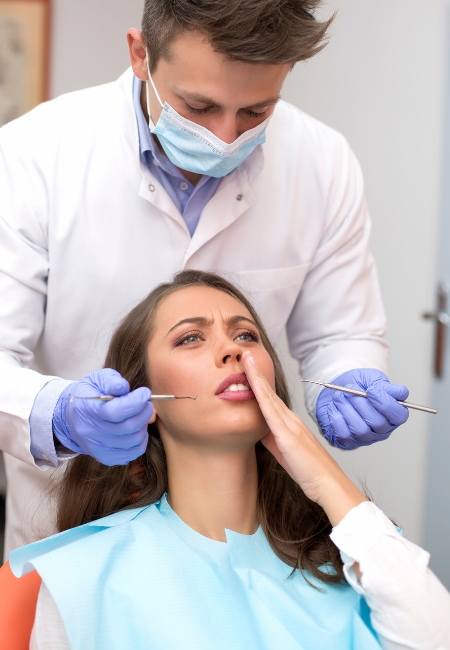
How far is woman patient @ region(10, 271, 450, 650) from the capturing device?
48.8 inches

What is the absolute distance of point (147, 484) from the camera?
1596mm

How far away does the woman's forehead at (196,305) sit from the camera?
5.07ft

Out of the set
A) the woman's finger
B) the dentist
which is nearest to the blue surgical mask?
the dentist

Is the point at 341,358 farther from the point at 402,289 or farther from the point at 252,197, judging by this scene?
the point at 402,289

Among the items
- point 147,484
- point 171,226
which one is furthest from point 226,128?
point 147,484

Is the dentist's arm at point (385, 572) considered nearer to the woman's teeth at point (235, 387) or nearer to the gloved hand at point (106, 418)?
the woman's teeth at point (235, 387)

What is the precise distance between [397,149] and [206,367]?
1.61 metres

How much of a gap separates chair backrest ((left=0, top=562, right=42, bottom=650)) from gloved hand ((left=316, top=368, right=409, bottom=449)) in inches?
26.1

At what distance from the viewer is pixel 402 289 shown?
2805 mm

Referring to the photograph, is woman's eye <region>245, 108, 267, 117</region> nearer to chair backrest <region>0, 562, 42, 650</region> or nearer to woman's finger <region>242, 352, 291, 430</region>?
woman's finger <region>242, 352, 291, 430</region>

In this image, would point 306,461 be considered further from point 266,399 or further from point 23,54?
point 23,54

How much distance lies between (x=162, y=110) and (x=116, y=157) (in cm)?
29

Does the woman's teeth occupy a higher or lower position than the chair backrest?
higher

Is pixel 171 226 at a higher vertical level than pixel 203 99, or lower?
lower
